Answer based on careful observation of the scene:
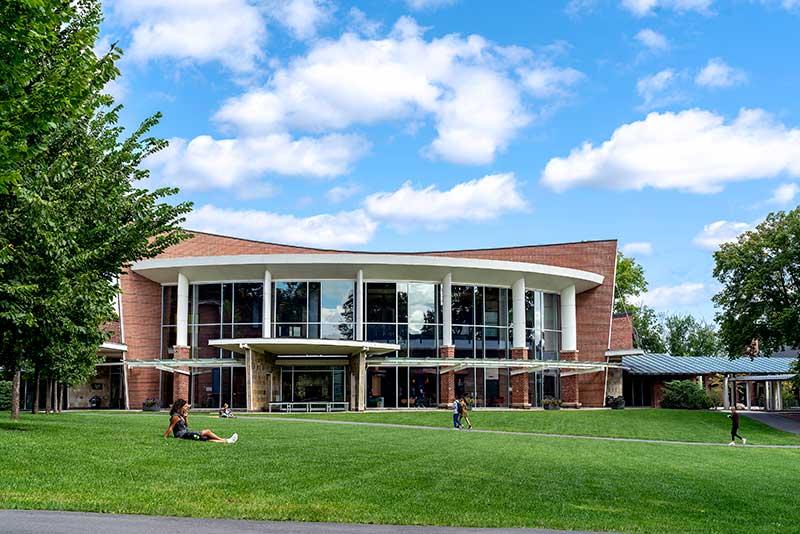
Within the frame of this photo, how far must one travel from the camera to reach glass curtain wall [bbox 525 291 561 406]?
1996 inches

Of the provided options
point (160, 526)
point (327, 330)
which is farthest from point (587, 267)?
point (160, 526)

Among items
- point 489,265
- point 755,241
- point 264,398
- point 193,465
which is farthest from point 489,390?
point 193,465

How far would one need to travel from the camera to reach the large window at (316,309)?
4638 centimetres

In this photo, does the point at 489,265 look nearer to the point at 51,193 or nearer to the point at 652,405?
the point at 652,405

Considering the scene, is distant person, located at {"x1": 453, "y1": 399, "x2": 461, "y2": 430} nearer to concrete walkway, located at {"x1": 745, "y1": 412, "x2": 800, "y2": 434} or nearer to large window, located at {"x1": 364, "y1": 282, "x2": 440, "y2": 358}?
large window, located at {"x1": 364, "y1": 282, "x2": 440, "y2": 358}

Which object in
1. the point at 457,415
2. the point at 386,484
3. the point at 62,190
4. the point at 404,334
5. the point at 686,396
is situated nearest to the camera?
the point at 386,484

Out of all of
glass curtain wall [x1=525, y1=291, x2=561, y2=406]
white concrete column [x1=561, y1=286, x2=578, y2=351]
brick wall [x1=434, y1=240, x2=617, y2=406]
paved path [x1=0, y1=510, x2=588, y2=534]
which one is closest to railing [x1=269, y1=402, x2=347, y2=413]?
glass curtain wall [x1=525, y1=291, x2=561, y2=406]

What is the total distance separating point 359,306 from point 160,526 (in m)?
37.5

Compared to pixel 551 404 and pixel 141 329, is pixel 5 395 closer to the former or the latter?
pixel 141 329

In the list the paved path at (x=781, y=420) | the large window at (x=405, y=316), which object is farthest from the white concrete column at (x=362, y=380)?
the paved path at (x=781, y=420)

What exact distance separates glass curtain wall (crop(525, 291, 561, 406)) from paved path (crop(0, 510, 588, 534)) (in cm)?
4176

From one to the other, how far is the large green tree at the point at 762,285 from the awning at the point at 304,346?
1821 centimetres

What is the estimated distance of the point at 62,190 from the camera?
14.7 meters

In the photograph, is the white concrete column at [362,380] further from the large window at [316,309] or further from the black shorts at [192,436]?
the black shorts at [192,436]
